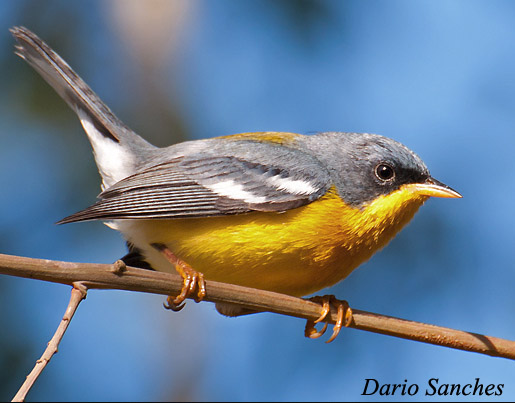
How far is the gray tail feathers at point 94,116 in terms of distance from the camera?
4.57m

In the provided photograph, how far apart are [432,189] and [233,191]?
1.24 metres

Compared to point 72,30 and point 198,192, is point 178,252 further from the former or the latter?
point 72,30

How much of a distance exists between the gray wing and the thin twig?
3.02 ft

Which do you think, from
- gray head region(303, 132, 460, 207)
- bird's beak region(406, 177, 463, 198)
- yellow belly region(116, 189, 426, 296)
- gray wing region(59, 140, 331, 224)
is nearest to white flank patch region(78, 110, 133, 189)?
gray wing region(59, 140, 331, 224)

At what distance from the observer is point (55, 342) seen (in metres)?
2.45

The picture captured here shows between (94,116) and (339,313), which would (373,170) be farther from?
(94,116)

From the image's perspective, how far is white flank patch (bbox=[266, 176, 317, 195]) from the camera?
390cm

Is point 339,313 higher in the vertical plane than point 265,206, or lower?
lower

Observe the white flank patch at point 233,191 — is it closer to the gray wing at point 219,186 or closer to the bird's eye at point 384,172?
the gray wing at point 219,186

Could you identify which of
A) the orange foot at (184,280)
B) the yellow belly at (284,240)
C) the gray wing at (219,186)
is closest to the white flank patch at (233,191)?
the gray wing at (219,186)

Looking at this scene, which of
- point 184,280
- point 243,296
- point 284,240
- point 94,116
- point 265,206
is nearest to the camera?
point 243,296

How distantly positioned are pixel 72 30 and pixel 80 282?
599cm

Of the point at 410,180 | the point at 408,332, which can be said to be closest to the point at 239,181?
the point at 410,180

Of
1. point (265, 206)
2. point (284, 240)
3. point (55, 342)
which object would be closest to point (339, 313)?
point (284, 240)
